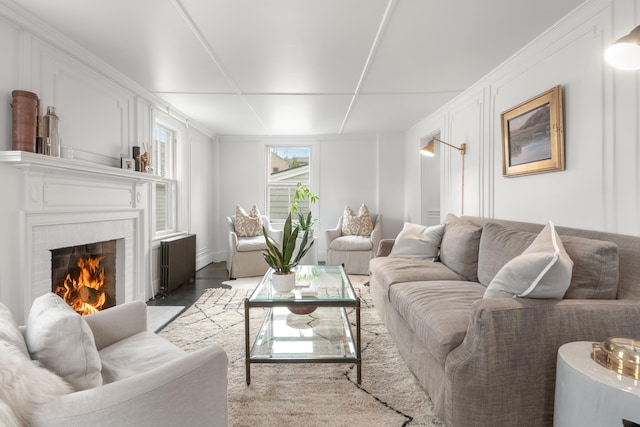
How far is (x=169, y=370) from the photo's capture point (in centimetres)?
96

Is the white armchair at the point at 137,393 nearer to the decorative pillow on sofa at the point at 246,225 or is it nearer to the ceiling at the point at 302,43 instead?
the ceiling at the point at 302,43

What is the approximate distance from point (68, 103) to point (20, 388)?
8.35 ft

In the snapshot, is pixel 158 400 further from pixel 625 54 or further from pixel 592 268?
pixel 625 54

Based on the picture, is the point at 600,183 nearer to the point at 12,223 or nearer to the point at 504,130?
the point at 504,130

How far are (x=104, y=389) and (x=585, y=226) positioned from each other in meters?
2.55

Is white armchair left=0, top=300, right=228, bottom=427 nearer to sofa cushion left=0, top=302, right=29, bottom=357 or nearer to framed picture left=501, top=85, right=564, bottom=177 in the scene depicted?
sofa cushion left=0, top=302, right=29, bottom=357

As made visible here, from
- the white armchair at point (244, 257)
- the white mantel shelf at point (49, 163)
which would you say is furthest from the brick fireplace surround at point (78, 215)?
the white armchair at point (244, 257)

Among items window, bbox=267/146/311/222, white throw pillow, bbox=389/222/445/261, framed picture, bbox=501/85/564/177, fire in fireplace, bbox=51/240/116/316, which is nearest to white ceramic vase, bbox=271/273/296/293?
white throw pillow, bbox=389/222/445/261

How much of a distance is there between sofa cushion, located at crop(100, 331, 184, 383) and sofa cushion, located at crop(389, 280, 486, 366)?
1.18m

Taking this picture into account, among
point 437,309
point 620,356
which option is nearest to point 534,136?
point 437,309

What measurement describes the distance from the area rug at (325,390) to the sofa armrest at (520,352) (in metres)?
0.33

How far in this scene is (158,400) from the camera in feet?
2.98

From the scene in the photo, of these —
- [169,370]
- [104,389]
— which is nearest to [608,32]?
[169,370]

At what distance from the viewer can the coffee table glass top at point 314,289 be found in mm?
2062
